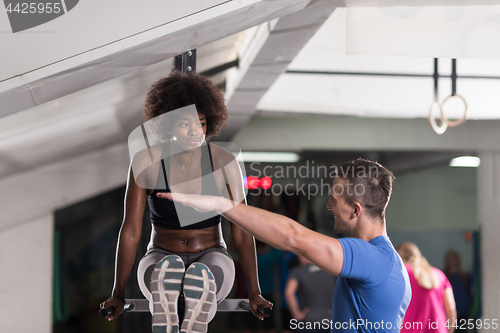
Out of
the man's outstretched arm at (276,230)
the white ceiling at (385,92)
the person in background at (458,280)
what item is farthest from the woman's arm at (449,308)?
the person in background at (458,280)

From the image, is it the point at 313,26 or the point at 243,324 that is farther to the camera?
the point at 243,324

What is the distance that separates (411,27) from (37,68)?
114cm

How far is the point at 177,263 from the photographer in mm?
1232

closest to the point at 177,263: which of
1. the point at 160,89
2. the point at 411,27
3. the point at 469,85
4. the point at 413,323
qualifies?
the point at 160,89

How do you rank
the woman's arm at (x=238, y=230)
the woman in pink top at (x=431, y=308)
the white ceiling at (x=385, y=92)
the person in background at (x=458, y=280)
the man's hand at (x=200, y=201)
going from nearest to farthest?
the man's hand at (x=200, y=201), the woman's arm at (x=238, y=230), the woman in pink top at (x=431, y=308), the white ceiling at (x=385, y=92), the person in background at (x=458, y=280)

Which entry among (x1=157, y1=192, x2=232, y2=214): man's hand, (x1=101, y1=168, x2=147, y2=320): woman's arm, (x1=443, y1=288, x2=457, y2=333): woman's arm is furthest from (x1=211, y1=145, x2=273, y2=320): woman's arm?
(x1=443, y1=288, x2=457, y2=333): woman's arm

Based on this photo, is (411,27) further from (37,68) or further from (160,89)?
(37,68)

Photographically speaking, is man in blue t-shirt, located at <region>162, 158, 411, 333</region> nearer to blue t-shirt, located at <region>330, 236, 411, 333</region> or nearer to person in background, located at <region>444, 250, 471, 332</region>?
blue t-shirt, located at <region>330, 236, 411, 333</region>

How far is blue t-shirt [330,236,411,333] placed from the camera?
3.84 ft

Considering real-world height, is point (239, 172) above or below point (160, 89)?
below

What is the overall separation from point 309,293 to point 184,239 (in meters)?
2.28

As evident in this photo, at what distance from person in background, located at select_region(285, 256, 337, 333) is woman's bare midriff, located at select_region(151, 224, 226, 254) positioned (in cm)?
213

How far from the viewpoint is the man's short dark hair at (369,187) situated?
1271mm

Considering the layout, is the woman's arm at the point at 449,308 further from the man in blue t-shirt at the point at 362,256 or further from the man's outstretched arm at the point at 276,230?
the man's outstretched arm at the point at 276,230
